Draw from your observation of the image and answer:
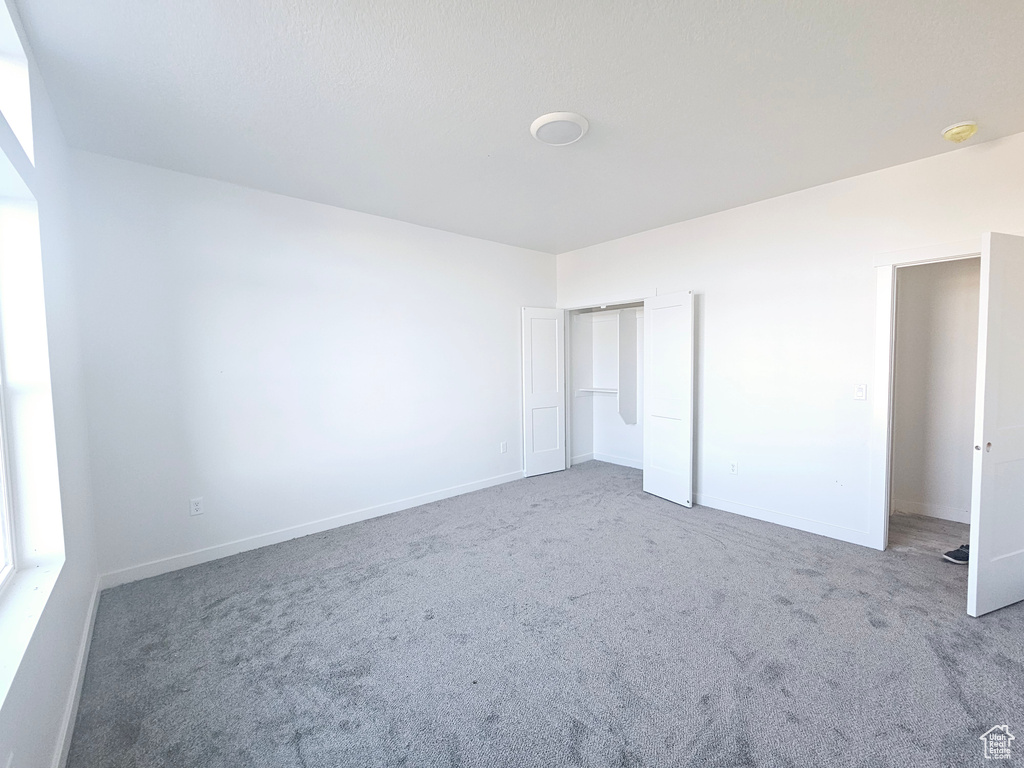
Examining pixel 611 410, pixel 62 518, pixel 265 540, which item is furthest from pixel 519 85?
pixel 611 410

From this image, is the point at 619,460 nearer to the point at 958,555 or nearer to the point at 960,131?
the point at 958,555

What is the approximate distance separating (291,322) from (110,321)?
3.42 ft

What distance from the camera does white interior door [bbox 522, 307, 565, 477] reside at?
16.2 feet

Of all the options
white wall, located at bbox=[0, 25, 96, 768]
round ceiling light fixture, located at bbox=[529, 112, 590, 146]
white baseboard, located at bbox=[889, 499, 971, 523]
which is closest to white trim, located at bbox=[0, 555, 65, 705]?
white wall, located at bbox=[0, 25, 96, 768]

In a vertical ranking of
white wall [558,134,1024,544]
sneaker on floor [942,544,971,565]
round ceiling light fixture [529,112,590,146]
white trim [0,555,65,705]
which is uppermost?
round ceiling light fixture [529,112,590,146]

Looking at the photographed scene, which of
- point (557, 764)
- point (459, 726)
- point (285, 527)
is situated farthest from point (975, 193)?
point (285, 527)

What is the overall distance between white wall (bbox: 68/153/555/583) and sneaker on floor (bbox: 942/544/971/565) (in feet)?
12.4

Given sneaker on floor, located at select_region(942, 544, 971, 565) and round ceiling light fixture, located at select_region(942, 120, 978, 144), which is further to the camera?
sneaker on floor, located at select_region(942, 544, 971, 565)

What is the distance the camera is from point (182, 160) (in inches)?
105

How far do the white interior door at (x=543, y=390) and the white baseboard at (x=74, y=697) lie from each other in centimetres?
367

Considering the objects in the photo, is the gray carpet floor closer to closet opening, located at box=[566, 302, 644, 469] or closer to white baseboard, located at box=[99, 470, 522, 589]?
white baseboard, located at box=[99, 470, 522, 589]

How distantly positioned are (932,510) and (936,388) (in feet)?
3.53

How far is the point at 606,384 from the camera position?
18.9ft

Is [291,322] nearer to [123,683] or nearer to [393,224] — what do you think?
[393,224]
